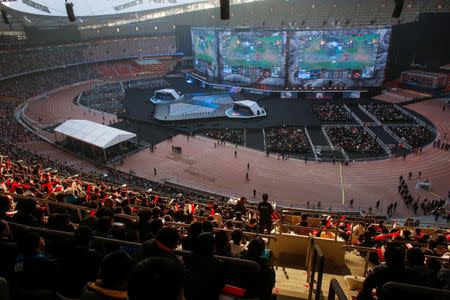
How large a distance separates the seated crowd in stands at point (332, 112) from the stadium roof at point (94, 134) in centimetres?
2178

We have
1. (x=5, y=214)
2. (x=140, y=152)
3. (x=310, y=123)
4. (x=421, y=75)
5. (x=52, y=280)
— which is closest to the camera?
(x=52, y=280)

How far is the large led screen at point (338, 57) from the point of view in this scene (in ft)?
148

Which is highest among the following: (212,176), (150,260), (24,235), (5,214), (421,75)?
(150,260)

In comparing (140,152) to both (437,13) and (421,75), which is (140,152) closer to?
(421,75)

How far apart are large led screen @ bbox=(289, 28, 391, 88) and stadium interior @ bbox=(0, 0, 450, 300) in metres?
0.18

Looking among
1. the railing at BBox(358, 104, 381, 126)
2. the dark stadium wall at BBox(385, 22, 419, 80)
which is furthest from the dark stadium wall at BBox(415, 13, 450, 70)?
the railing at BBox(358, 104, 381, 126)

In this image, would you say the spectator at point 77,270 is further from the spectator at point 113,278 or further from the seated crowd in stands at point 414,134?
the seated crowd in stands at point 414,134

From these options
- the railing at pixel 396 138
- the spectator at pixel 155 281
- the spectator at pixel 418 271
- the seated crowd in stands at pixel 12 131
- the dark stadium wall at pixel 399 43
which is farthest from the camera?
the dark stadium wall at pixel 399 43

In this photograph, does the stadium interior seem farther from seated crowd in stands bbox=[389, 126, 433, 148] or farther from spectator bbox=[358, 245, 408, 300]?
seated crowd in stands bbox=[389, 126, 433, 148]

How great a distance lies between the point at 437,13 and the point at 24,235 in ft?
189

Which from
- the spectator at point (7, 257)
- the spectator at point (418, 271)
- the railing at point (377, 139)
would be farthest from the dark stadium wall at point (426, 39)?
the spectator at point (7, 257)

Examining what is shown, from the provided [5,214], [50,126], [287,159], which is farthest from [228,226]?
[50,126]

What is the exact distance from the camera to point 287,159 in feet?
98.8

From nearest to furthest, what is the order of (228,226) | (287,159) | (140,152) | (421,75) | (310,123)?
(228,226) < (287,159) < (140,152) < (310,123) < (421,75)
